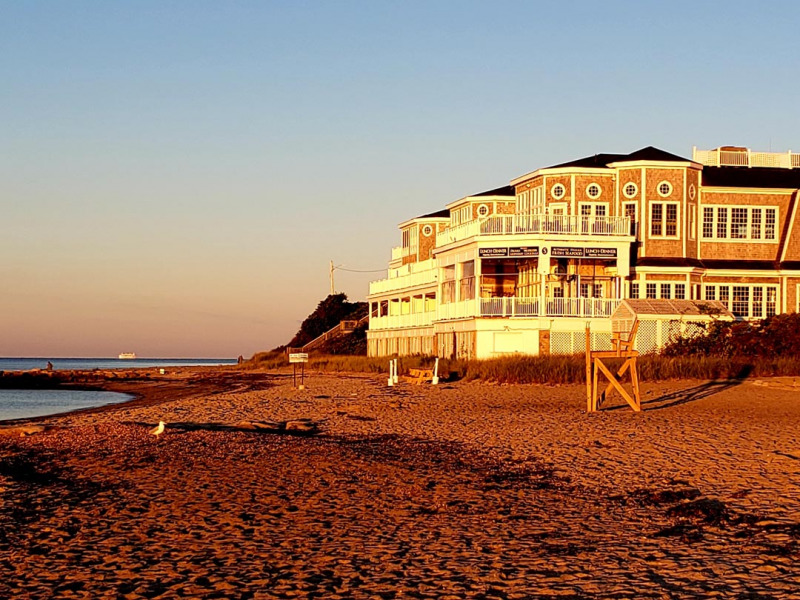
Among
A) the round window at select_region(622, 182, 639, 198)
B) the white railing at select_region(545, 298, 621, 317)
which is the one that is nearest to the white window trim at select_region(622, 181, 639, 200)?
the round window at select_region(622, 182, 639, 198)

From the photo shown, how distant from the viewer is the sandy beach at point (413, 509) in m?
8.45

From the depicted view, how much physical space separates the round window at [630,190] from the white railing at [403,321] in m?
11.8

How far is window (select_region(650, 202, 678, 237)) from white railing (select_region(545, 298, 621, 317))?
5.02m

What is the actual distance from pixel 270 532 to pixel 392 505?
1.99 m

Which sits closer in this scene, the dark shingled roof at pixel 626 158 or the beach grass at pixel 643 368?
the beach grass at pixel 643 368

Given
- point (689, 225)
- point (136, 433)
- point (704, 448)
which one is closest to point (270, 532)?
point (704, 448)

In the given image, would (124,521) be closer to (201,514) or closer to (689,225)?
(201,514)

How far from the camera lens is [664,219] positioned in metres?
46.0

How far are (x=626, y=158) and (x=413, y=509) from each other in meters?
38.7

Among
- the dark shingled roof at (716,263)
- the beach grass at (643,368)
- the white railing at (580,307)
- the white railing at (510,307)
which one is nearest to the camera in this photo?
the beach grass at (643,368)

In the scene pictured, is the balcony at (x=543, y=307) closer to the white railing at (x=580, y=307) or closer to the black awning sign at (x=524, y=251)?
the white railing at (x=580, y=307)

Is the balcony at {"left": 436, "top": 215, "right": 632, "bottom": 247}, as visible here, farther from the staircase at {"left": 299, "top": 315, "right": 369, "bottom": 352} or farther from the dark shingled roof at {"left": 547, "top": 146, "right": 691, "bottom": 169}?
the staircase at {"left": 299, "top": 315, "right": 369, "bottom": 352}

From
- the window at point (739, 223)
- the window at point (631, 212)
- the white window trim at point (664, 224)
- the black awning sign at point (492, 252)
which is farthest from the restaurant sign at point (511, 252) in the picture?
the window at point (739, 223)

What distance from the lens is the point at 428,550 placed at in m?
9.61
